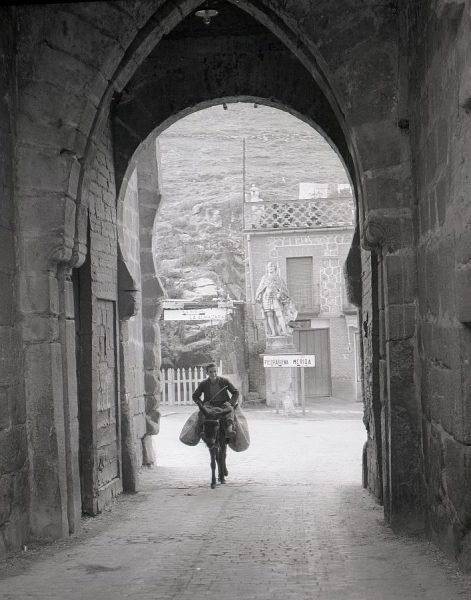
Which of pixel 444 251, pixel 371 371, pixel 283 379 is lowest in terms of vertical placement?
pixel 283 379

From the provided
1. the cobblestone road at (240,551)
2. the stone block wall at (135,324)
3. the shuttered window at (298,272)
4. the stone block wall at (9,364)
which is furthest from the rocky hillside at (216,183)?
the stone block wall at (9,364)

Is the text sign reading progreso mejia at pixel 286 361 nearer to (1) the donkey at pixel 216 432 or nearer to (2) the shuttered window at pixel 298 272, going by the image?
(2) the shuttered window at pixel 298 272

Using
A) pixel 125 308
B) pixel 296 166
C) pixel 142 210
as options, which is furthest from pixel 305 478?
pixel 296 166

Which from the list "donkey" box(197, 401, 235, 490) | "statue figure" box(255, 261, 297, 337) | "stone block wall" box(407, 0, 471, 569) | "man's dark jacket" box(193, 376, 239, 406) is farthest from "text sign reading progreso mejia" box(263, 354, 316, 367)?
"stone block wall" box(407, 0, 471, 569)

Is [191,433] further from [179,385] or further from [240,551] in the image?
[179,385]

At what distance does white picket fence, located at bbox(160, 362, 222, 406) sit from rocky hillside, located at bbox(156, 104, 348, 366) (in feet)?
2.22

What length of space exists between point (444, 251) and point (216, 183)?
1411 inches

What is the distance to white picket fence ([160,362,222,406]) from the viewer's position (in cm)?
2366

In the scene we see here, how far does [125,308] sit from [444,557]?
4.75 m

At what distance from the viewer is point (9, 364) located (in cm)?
632

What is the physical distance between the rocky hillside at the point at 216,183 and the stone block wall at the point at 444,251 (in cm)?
1264

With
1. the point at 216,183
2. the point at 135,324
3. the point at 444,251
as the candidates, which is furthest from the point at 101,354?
the point at 216,183

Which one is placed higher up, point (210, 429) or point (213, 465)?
point (210, 429)

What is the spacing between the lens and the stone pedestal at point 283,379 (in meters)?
22.1
